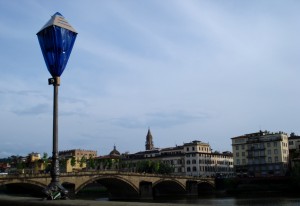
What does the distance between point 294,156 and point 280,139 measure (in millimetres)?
6389

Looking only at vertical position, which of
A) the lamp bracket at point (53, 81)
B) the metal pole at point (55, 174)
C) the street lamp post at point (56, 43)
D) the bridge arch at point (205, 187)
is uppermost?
the street lamp post at point (56, 43)

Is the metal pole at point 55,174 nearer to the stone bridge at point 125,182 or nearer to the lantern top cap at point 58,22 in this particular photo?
the lantern top cap at point 58,22

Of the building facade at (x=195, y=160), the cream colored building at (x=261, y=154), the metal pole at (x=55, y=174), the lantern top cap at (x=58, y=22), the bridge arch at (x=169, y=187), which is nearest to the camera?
the metal pole at (x=55, y=174)

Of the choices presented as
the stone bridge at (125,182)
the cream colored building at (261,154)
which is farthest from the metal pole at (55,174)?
the cream colored building at (261,154)

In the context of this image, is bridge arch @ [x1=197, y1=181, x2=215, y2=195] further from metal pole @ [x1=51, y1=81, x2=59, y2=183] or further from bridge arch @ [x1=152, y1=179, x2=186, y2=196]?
metal pole @ [x1=51, y1=81, x2=59, y2=183]

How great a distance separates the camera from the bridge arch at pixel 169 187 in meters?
107

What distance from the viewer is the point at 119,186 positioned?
95.4 meters

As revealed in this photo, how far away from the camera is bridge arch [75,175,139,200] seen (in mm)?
86100

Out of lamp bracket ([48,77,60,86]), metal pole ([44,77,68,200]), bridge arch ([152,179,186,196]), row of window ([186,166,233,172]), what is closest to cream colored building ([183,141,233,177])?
row of window ([186,166,233,172])

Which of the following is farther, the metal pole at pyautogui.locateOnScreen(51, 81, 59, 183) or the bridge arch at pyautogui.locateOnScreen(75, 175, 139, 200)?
the bridge arch at pyautogui.locateOnScreen(75, 175, 139, 200)

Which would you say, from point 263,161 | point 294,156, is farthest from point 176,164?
point 294,156

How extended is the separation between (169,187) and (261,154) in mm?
30319

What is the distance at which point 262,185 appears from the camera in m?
103

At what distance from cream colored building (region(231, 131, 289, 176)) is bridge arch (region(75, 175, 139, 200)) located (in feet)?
143
